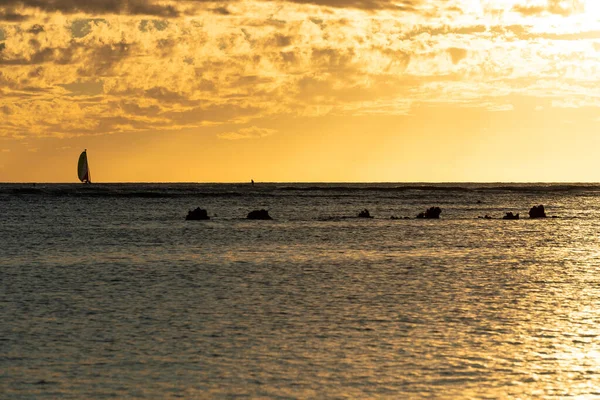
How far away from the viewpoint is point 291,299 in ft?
87.7

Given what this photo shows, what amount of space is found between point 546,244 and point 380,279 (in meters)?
24.3

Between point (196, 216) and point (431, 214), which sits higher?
point (196, 216)

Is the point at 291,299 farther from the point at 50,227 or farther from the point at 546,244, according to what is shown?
the point at 50,227

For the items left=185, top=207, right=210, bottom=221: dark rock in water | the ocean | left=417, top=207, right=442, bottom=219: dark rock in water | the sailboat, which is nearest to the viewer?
the ocean

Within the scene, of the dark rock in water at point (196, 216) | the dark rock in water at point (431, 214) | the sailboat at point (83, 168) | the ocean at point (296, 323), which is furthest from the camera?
the sailboat at point (83, 168)

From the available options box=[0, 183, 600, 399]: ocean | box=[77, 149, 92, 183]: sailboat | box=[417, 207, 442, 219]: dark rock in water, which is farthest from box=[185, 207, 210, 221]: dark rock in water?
box=[77, 149, 92, 183]: sailboat

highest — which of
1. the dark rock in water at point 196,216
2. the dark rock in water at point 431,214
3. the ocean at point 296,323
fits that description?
the dark rock in water at point 196,216

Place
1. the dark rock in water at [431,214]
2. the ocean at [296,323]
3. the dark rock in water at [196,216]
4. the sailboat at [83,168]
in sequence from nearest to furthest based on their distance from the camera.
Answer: the ocean at [296,323]
the dark rock in water at [196,216]
the dark rock in water at [431,214]
the sailboat at [83,168]

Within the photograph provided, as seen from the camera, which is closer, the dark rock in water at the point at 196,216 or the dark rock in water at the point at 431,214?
the dark rock in water at the point at 196,216

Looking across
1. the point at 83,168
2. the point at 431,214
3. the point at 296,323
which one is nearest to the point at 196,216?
the point at 431,214

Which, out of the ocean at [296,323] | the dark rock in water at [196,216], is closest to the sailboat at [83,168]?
the dark rock in water at [196,216]

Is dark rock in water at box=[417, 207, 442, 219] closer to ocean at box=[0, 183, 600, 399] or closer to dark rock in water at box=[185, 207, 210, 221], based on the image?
dark rock in water at box=[185, 207, 210, 221]

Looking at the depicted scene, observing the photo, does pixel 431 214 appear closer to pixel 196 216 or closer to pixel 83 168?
pixel 196 216

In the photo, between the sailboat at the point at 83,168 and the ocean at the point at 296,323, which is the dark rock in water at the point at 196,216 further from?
the sailboat at the point at 83,168
